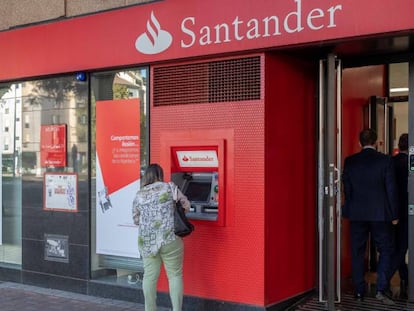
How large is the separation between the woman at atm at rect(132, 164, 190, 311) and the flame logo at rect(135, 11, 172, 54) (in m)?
1.49

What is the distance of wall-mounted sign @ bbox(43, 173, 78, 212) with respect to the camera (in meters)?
6.91

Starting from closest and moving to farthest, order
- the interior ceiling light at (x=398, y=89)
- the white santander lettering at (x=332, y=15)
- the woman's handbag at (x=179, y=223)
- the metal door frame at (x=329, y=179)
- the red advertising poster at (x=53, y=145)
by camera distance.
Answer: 1. the white santander lettering at (x=332, y=15)
2. the woman's handbag at (x=179, y=223)
3. the metal door frame at (x=329, y=179)
4. the red advertising poster at (x=53, y=145)
5. the interior ceiling light at (x=398, y=89)

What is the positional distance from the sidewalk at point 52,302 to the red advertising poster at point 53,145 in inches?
62.0

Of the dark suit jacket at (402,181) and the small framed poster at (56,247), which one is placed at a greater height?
the dark suit jacket at (402,181)

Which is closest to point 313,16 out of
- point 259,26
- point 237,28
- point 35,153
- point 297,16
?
point 297,16

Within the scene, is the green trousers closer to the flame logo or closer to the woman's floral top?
the woman's floral top

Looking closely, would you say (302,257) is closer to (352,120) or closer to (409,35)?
(352,120)

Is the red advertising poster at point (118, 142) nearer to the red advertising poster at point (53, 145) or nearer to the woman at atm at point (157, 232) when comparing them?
the red advertising poster at point (53, 145)

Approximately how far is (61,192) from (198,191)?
2031mm

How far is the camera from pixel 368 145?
5.83m

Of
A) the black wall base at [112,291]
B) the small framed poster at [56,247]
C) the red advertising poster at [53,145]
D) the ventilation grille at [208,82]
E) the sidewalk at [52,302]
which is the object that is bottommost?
the sidewalk at [52,302]

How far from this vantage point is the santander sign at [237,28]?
507 centimetres

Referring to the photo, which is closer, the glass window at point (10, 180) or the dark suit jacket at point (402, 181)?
the dark suit jacket at point (402, 181)

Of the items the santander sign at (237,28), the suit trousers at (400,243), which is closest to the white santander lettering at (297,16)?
the santander sign at (237,28)
